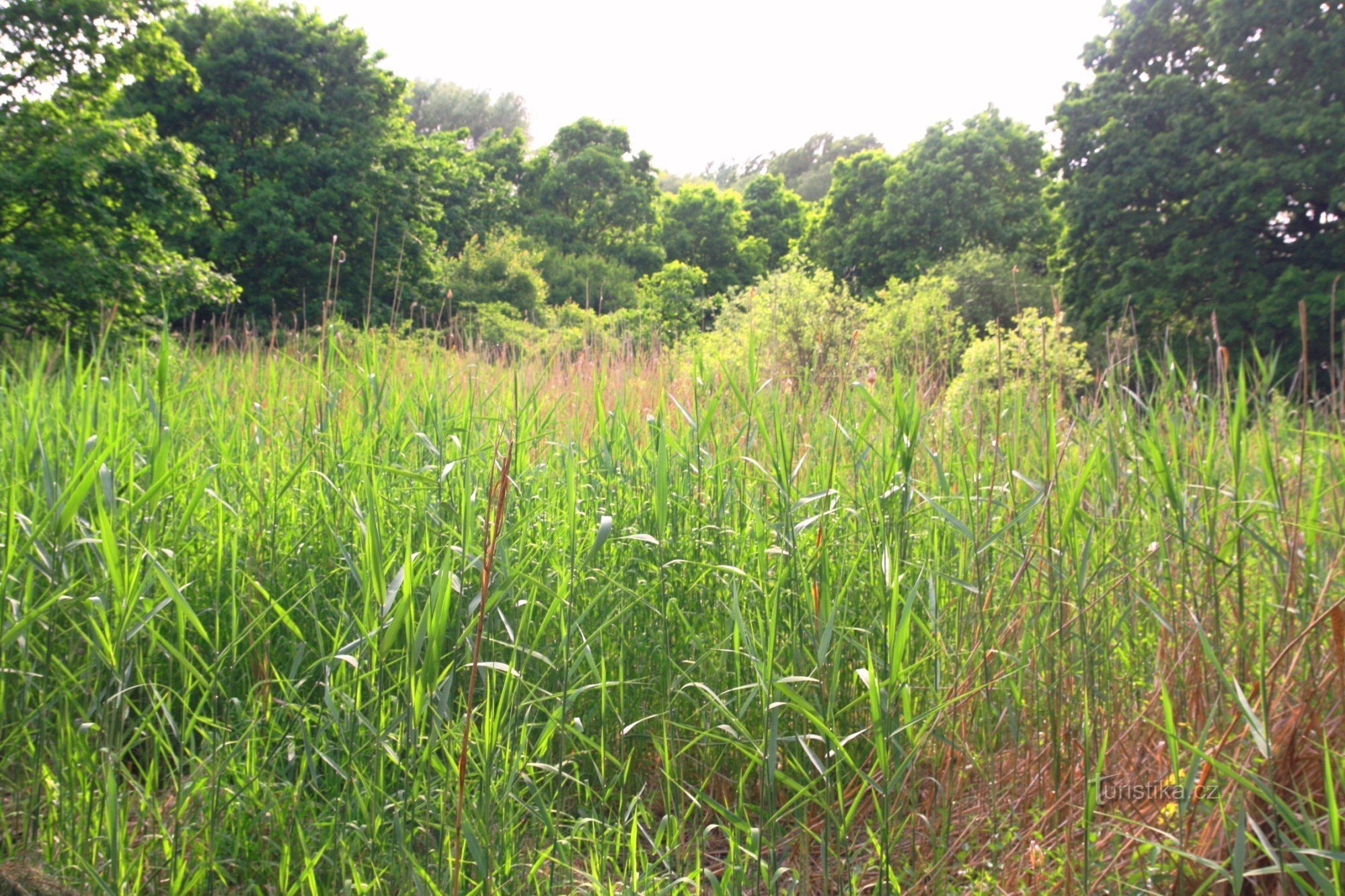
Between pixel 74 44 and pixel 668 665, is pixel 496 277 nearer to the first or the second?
pixel 74 44

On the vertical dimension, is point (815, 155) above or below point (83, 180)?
above

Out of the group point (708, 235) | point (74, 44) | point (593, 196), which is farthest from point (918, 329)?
point (708, 235)

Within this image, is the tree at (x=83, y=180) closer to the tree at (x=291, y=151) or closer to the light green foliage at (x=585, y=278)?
the tree at (x=291, y=151)

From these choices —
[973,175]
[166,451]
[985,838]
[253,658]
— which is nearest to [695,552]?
[985,838]

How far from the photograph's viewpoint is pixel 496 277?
2256 cm

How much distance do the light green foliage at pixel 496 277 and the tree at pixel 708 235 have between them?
38.1ft

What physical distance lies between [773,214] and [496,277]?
18588mm

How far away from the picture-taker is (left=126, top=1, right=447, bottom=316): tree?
17.2 meters

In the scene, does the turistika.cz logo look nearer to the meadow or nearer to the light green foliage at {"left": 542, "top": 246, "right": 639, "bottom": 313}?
the meadow

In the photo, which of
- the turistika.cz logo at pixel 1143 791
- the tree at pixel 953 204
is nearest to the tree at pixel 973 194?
the tree at pixel 953 204

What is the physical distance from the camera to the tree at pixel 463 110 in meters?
45.3

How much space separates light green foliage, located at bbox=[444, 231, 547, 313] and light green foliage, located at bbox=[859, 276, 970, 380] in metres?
9.44

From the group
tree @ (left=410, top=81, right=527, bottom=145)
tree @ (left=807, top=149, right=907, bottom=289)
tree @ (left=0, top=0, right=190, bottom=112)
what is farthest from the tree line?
tree @ (left=410, top=81, right=527, bottom=145)

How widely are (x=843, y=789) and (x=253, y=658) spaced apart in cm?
134
